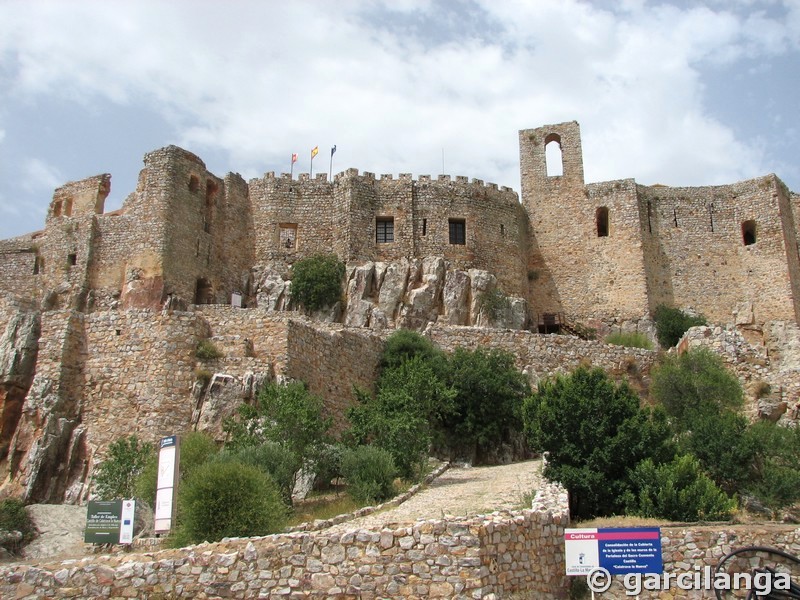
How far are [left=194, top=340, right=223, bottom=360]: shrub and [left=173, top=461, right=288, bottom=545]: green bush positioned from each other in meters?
8.52

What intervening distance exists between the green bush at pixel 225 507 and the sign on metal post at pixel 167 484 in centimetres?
37

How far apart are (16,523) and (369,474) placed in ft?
28.9

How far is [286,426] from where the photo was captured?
19.3m

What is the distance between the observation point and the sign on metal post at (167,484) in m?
14.9

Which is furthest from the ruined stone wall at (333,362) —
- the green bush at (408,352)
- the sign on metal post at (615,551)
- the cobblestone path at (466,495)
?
the sign on metal post at (615,551)

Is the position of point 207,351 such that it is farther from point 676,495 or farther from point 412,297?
point 412,297

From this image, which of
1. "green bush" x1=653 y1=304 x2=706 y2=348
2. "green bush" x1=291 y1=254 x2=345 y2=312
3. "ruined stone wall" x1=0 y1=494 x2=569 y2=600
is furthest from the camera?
"green bush" x1=653 y1=304 x2=706 y2=348

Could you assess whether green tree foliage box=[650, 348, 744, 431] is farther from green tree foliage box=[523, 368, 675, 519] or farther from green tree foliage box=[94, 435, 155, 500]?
green tree foliage box=[94, 435, 155, 500]

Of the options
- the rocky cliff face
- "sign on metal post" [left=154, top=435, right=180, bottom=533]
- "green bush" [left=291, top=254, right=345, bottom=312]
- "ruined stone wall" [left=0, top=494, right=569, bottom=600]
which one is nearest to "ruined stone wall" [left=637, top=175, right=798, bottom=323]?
the rocky cliff face

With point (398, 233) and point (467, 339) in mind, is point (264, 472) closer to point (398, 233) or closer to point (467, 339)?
point (467, 339)

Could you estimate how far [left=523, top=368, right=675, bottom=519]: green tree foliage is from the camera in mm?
18031

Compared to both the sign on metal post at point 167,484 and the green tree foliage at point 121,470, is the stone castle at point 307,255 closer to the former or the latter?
the green tree foliage at point 121,470

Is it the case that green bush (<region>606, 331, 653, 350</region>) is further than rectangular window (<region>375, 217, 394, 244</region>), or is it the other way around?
rectangular window (<region>375, 217, 394, 244</region>)

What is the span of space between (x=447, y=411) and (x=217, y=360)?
21.9 ft
